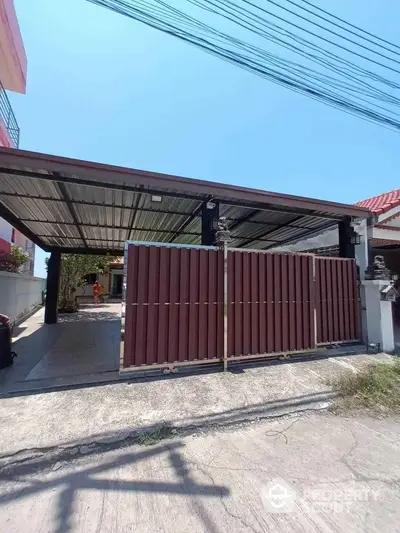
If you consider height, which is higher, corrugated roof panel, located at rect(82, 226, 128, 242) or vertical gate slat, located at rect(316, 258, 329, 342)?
corrugated roof panel, located at rect(82, 226, 128, 242)

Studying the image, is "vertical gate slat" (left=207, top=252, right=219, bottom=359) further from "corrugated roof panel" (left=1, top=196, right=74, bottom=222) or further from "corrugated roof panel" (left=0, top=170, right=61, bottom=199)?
"corrugated roof panel" (left=1, top=196, right=74, bottom=222)

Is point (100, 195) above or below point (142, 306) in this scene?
above

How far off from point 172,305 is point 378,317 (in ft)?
15.5

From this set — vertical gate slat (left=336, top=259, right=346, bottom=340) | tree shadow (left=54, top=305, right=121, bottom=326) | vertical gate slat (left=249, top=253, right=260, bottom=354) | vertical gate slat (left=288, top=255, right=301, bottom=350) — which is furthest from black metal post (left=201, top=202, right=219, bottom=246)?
tree shadow (left=54, top=305, right=121, bottom=326)

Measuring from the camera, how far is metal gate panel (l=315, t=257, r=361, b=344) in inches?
251

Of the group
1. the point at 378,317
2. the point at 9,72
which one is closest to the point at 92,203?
the point at 378,317

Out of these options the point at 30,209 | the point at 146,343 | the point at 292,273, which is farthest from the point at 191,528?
the point at 30,209

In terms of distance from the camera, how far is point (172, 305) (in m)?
4.88

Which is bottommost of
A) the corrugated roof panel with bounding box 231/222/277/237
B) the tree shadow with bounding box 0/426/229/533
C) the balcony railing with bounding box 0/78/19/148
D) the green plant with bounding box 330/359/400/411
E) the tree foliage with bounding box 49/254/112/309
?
the tree shadow with bounding box 0/426/229/533

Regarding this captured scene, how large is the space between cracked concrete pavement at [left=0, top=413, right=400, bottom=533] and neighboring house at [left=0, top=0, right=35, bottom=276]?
29.2ft

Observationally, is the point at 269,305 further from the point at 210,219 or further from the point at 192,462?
the point at 192,462

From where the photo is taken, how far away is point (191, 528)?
6.11ft

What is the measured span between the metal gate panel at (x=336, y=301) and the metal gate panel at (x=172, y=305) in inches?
103

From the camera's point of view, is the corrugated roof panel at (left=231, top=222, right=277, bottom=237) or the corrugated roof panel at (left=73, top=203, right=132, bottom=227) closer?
the corrugated roof panel at (left=73, top=203, right=132, bottom=227)
